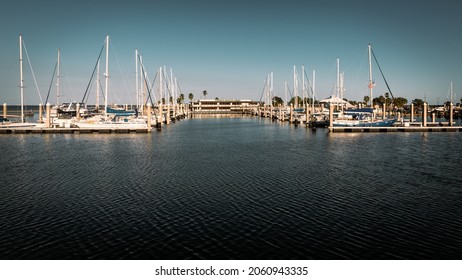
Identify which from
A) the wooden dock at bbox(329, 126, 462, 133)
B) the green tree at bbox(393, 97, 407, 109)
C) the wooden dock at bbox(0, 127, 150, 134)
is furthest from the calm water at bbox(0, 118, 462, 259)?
the green tree at bbox(393, 97, 407, 109)

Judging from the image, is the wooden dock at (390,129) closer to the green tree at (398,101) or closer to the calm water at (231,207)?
the calm water at (231,207)

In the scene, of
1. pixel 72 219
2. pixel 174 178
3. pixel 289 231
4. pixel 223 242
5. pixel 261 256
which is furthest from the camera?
pixel 174 178

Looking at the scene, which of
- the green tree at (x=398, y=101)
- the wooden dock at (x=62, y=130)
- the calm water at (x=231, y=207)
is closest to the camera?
the calm water at (x=231, y=207)

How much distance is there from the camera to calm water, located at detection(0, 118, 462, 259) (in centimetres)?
1503

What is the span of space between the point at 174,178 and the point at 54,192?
8266mm

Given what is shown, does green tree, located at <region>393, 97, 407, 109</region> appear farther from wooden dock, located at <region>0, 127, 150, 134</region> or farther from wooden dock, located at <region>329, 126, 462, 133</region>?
wooden dock, located at <region>0, 127, 150, 134</region>

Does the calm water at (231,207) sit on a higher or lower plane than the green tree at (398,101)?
lower

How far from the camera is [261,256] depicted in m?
14.3

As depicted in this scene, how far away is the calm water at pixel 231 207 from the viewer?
1503 cm

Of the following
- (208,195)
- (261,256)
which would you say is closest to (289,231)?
(261,256)

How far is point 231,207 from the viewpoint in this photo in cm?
2055

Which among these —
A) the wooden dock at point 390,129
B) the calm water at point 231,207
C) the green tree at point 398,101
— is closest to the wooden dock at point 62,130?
the calm water at point 231,207
